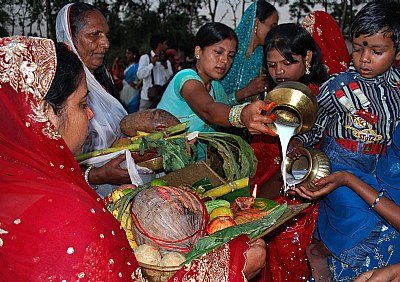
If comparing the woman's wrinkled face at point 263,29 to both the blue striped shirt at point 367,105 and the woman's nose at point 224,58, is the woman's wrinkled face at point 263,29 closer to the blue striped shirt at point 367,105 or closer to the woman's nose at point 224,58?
the woman's nose at point 224,58

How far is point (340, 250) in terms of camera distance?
7.64 feet

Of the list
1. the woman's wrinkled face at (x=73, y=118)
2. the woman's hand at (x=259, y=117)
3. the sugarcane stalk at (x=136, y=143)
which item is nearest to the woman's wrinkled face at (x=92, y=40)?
the sugarcane stalk at (x=136, y=143)

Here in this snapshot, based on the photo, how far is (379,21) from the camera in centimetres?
235

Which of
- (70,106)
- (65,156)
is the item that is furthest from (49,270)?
(70,106)

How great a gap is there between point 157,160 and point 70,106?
3.43ft

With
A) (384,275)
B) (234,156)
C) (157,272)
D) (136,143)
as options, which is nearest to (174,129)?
(136,143)

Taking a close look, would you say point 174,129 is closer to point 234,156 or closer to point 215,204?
point 234,156

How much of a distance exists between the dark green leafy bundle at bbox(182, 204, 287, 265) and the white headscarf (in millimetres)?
1397

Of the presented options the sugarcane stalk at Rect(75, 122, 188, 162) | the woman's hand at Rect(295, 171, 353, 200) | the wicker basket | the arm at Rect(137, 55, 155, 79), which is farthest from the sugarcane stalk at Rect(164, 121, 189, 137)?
the arm at Rect(137, 55, 155, 79)

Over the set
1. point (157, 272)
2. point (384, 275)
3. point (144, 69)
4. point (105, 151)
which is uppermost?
point (144, 69)

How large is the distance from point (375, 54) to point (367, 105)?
278 mm

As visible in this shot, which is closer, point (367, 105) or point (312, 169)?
point (312, 169)

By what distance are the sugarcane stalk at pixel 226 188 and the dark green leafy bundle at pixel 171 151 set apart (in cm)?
32

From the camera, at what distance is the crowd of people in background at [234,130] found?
132 cm
